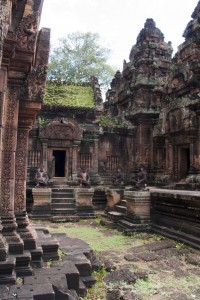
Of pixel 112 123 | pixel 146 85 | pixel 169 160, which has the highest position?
pixel 146 85

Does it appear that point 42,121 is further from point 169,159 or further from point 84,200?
point 169,159

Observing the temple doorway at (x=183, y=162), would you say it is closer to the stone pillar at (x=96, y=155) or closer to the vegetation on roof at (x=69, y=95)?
the stone pillar at (x=96, y=155)

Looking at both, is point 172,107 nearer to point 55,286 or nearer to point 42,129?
point 42,129

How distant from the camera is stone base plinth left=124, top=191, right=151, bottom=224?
944 cm

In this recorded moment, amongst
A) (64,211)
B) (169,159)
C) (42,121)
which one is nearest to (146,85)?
(169,159)

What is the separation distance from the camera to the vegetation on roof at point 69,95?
17.0 meters

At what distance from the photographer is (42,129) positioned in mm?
15609

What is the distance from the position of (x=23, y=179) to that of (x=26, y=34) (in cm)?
219

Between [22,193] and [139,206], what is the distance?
5546 mm

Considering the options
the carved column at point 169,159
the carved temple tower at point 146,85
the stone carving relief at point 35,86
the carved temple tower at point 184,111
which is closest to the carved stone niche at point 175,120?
the carved temple tower at point 184,111

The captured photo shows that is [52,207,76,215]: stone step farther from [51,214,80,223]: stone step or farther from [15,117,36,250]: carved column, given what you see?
[15,117,36,250]: carved column

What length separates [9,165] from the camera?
4301 millimetres

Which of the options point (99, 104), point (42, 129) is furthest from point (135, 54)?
point (42, 129)

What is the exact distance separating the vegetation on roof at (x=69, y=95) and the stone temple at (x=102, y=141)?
6 cm
